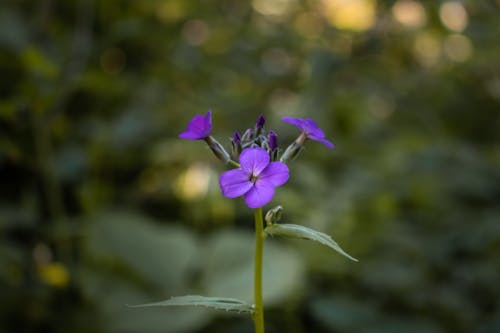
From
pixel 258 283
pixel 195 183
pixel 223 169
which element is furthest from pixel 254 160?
pixel 223 169

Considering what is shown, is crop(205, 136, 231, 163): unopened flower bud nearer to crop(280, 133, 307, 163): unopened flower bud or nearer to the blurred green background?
crop(280, 133, 307, 163): unopened flower bud

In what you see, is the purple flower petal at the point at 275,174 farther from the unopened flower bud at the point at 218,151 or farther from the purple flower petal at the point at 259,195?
the unopened flower bud at the point at 218,151

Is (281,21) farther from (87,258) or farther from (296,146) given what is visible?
(296,146)

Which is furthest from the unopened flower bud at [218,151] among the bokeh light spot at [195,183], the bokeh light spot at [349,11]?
the bokeh light spot at [349,11]

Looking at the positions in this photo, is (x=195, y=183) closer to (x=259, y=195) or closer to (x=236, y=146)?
(x=236, y=146)

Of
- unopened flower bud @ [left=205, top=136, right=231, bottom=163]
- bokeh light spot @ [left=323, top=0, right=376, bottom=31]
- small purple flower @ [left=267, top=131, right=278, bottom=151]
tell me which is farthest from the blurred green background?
small purple flower @ [left=267, top=131, right=278, bottom=151]

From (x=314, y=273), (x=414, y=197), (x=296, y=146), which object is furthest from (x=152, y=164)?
(x=296, y=146)
